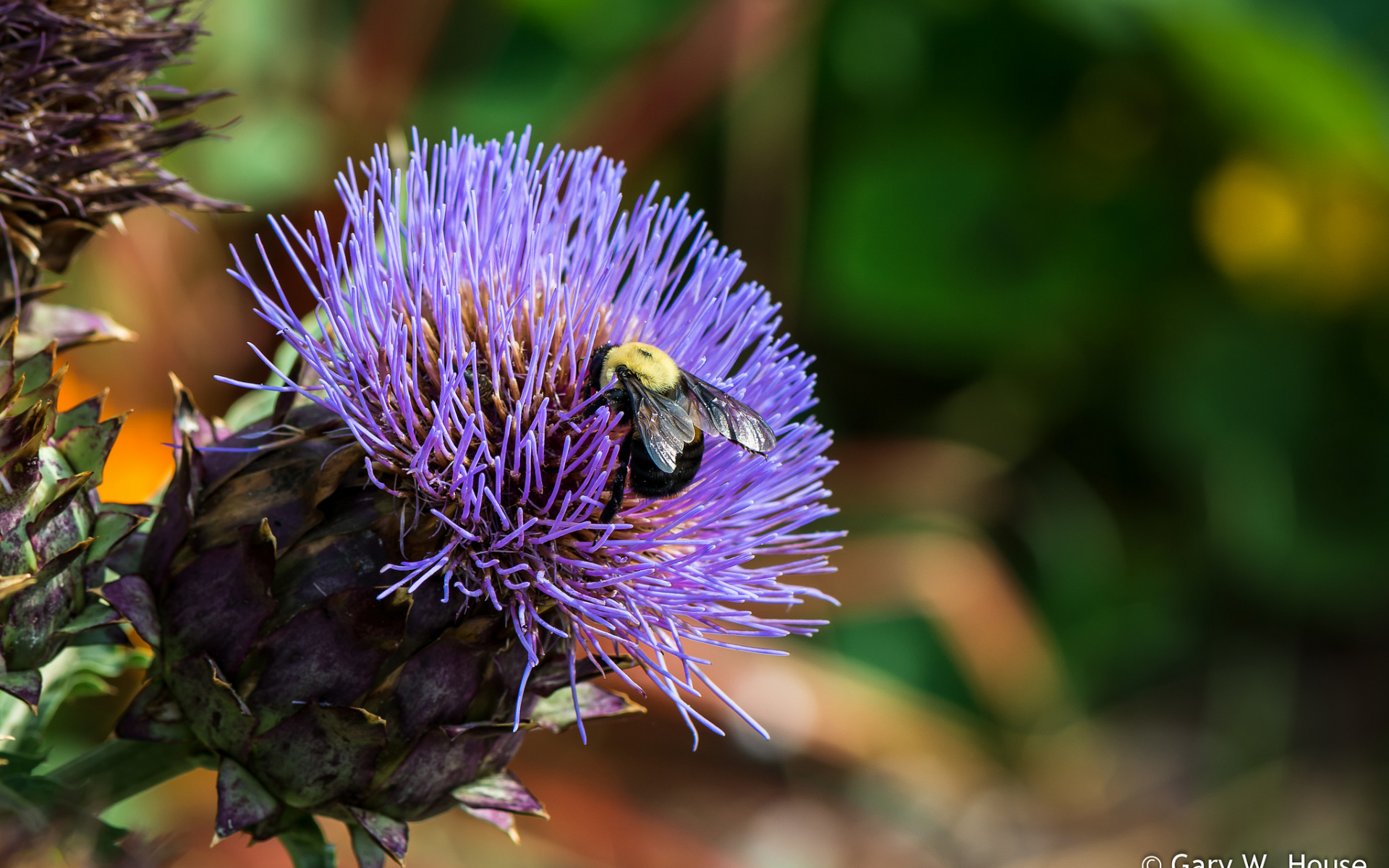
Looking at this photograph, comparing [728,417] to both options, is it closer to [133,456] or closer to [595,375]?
[595,375]

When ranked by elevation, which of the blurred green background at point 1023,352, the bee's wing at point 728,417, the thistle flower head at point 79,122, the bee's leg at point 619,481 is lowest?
the bee's leg at point 619,481

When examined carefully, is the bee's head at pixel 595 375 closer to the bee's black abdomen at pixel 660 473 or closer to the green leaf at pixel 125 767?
the bee's black abdomen at pixel 660 473

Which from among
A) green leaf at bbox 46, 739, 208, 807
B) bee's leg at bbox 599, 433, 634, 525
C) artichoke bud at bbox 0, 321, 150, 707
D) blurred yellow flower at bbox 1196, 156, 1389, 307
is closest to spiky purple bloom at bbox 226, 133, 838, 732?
bee's leg at bbox 599, 433, 634, 525

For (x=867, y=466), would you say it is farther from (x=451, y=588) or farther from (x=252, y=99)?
(x=451, y=588)

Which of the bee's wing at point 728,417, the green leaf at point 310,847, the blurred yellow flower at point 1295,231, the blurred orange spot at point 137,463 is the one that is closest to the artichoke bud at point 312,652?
the green leaf at point 310,847

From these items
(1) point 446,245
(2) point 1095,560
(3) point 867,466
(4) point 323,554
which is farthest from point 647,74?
(4) point 323,554

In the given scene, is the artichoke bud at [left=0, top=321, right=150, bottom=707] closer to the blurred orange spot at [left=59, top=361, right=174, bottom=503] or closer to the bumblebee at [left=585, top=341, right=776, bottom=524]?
the bumblebee at [left=585, top=341, right=776, bottom=524]
